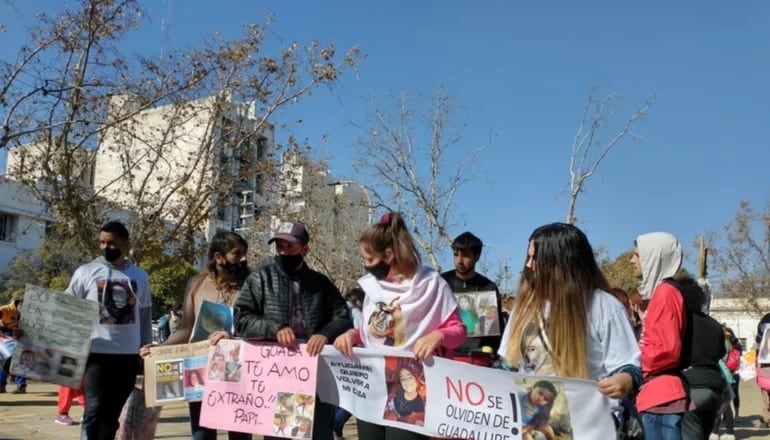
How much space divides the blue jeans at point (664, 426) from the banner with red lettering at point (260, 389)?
202cm

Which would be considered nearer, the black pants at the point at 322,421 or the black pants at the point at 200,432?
the black pants at the point at 322,421

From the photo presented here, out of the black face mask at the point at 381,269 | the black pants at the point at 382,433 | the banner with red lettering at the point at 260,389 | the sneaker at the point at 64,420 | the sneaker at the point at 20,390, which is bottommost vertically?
the sneaker at the point at 20,390

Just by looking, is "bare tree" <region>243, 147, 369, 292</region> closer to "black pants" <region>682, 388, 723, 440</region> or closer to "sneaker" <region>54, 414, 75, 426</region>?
"sneaker" <region>54, 414, 75, 426</region>

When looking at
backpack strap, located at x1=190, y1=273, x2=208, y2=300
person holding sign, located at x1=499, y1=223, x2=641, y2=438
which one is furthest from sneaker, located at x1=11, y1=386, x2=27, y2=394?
person holding sign, located at x1=499, y1=223, x2=641, y2=438

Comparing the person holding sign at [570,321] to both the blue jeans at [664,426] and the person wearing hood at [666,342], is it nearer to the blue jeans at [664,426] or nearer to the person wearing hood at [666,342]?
the person wearing hood at [666,342]

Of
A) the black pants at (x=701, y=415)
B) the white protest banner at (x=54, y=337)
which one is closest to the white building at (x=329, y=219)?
the white protest banner at (x=54, y=337)

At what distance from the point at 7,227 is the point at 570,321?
40302 millimetres

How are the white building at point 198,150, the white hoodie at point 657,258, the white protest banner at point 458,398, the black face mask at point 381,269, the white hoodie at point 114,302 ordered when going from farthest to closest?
the white building at point 198,150 → the white hoodie at point 114,302 → the white hoodie at point 657,258 → the black face mask at point 381,269 → the white protest banner at point 458,398

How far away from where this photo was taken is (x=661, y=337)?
4113 millimetres

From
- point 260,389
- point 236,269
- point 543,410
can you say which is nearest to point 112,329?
point 236,269

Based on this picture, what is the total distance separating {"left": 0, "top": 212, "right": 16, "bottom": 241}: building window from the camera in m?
37.3

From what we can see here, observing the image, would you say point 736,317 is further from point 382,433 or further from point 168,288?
point 382,433

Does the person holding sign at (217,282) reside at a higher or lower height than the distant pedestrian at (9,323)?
higher

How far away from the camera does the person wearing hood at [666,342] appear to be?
4113 mm
